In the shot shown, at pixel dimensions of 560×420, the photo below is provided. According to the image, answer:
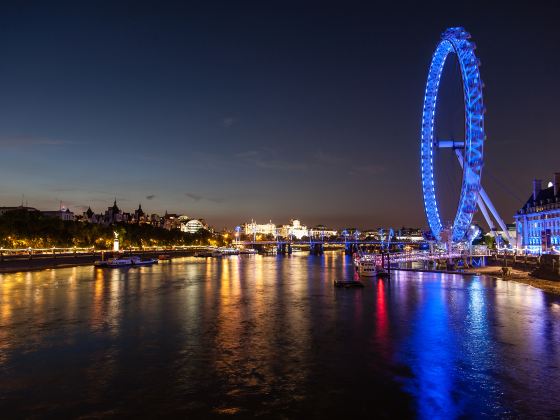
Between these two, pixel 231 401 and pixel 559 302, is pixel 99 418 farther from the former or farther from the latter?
pixel 559 302

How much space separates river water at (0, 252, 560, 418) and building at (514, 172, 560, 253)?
75.7 m

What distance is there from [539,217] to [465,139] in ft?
187

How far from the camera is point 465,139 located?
6712cm

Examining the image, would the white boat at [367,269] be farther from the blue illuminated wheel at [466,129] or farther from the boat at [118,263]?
the boat at [118,263]

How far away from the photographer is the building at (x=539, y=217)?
104250mm

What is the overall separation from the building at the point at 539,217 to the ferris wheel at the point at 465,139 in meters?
29.3

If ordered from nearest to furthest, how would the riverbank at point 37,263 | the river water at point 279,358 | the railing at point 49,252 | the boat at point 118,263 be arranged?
the river water at point 279,358 < the riverbank at point 37,263 < the boat at point 118,263 < the railing at point 49,252

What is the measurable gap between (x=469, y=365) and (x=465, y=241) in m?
67.2

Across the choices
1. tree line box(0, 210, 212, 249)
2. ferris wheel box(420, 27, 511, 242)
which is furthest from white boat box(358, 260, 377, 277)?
tree line box(0, 210, 212, 249)

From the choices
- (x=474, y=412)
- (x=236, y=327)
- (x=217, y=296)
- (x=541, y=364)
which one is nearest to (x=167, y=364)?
(x=236, y=327)

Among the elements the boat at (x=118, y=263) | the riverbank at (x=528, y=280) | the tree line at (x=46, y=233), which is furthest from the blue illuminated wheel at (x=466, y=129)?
the tree line at (x=46, y=233)

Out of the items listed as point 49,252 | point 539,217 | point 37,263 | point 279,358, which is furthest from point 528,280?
point 49,252

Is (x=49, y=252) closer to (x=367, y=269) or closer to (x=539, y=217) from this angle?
(x=367, y=269)

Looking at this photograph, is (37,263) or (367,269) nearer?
(367,269)
